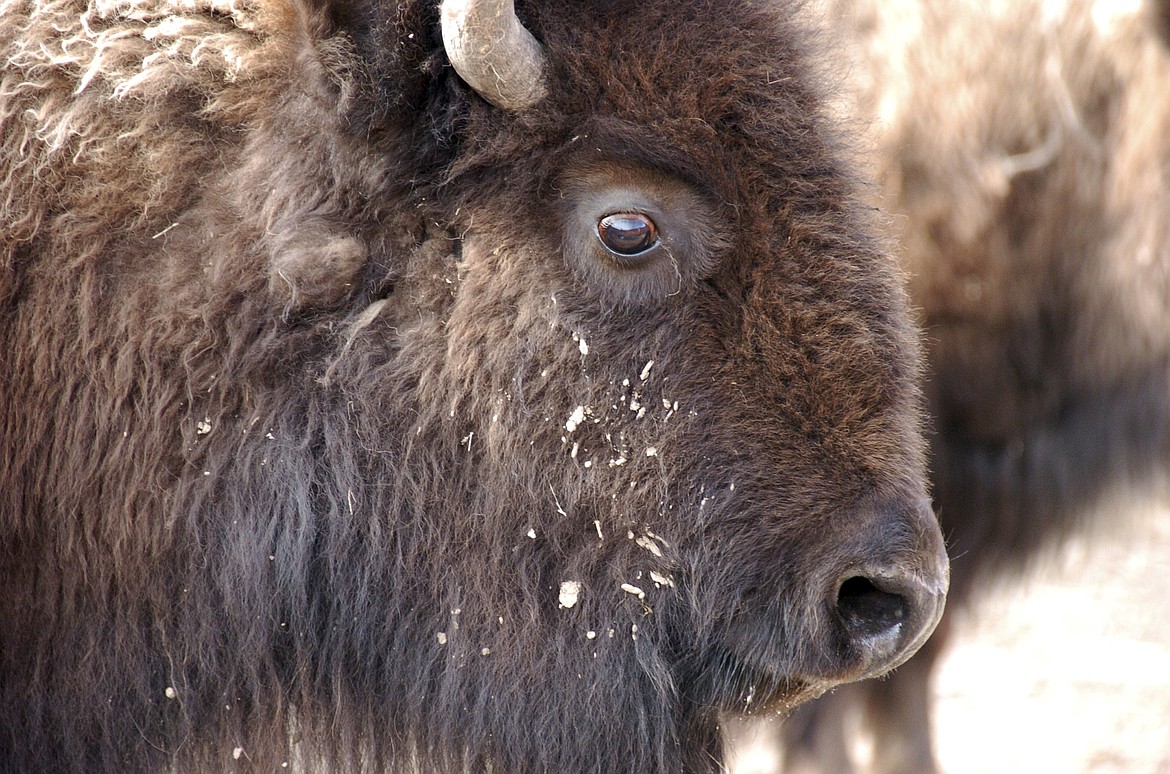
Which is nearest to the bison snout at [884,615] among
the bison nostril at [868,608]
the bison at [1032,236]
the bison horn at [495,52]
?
the bison nostril at [868,608]

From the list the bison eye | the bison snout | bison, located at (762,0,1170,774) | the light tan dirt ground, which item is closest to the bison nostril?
the bison snout

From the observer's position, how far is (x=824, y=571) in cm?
214

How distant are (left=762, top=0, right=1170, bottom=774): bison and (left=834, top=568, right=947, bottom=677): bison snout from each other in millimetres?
2276

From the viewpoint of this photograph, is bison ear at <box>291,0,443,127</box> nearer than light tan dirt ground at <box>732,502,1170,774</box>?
Yes

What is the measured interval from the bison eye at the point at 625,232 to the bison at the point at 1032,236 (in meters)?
2.16

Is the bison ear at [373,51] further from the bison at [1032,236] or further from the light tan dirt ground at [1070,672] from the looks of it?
the light tan dirt ground at [1070,672]

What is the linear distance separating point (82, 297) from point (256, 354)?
1.05 ft

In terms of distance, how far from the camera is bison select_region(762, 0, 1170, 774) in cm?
443

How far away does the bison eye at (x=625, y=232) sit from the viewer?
2262 mm

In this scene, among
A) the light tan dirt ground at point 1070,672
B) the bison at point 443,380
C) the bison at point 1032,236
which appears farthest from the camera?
the light tan dirt ground at point 1070,672

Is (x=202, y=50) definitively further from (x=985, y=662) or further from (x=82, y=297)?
(x=985, y=662)

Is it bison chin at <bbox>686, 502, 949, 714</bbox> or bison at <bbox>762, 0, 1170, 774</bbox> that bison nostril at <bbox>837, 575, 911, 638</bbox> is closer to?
bison chin at <bbox>686, 502, 949, 714</bbox>

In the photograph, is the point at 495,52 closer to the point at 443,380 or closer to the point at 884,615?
the point at 443,380

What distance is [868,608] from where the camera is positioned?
2.18 metres
